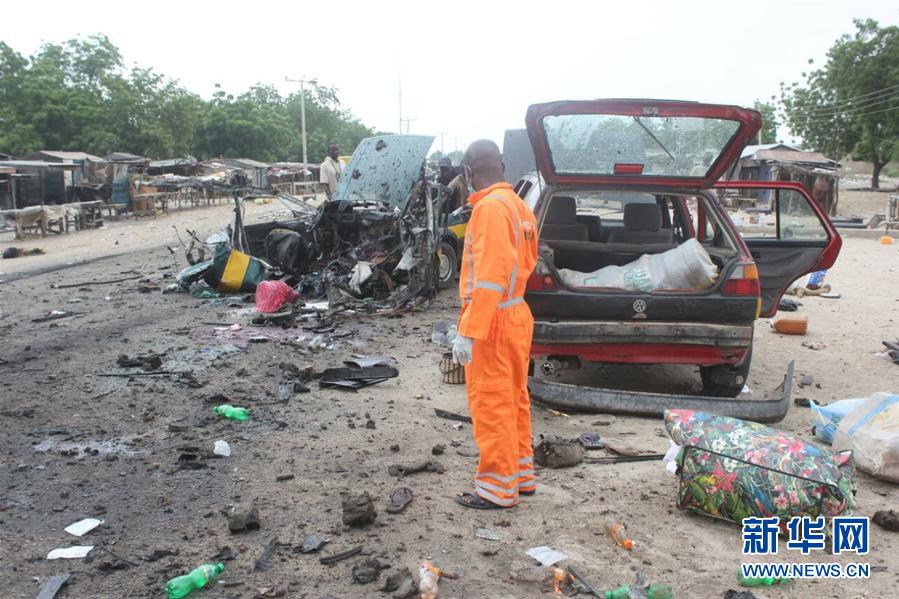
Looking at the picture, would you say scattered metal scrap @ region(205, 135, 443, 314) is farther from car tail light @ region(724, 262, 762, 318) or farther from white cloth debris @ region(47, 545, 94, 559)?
white cloth debris @ region(47, 545, 94, 559)

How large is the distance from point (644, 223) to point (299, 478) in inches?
152

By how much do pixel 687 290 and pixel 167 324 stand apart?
5.59 metres

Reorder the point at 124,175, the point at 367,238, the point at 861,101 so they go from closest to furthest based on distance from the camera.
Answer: the point at 367,238 < the point at 124,175 < the point at 861,101

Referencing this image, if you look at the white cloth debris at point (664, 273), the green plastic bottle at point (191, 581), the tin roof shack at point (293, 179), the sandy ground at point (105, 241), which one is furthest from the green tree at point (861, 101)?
the green plastic bottle at point (191, 581)

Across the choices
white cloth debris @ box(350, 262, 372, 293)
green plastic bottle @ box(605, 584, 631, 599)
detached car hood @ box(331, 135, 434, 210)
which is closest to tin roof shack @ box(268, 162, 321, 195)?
detached car hood @ box(331, 135, 434, 210)

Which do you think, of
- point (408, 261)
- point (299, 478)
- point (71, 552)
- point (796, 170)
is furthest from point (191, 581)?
point (796, 170)

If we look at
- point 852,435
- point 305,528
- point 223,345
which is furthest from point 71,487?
point 852,435

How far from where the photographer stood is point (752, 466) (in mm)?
3434

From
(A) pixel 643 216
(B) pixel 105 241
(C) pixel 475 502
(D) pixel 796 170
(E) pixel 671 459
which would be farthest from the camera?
(D) pixel 796 170

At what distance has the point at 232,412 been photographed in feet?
16.3

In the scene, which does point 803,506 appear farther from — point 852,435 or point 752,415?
point 752,415

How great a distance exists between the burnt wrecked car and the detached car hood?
0.01 metres

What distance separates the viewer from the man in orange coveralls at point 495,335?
354 centimetres

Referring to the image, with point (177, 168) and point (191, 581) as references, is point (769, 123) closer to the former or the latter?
point (177, 168)
